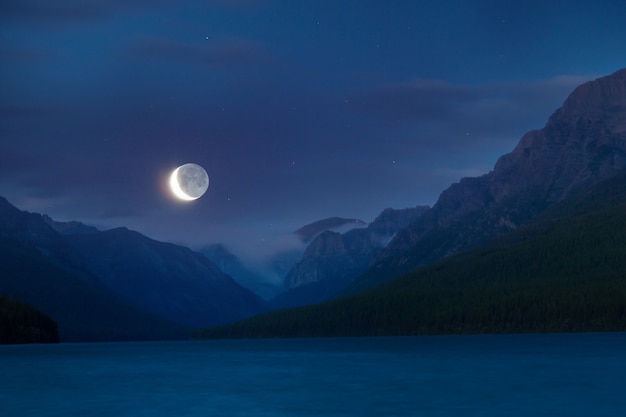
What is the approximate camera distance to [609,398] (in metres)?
76.2

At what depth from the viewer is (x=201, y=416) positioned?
2835 inches

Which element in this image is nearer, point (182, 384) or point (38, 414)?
point (38, 414)

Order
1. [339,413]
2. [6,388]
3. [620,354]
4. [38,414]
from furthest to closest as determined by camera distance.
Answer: [620,354]
[6,388]
[38,414]
[339,413]

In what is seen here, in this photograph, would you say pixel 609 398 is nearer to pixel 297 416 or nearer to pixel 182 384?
pixel 297 416

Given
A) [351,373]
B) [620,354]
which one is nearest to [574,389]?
[351,373]

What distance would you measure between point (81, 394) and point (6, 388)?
14014mm

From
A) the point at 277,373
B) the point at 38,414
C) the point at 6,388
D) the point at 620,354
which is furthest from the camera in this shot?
the point at 620,354

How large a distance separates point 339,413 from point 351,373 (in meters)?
47.0

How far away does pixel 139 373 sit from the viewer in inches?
5182

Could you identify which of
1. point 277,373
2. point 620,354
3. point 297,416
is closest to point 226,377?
point 277,373

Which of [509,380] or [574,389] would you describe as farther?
[509,380]

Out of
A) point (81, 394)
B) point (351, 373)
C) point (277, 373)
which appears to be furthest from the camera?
point (277, 373)

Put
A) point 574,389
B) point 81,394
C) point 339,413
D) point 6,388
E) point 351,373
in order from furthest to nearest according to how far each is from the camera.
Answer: point 351,373, point 6,388, point 81,394, point 574,389, point 339,413

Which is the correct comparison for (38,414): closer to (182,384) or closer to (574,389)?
(182,384)
